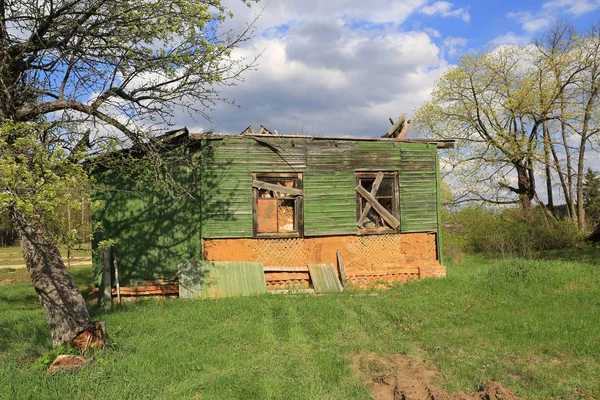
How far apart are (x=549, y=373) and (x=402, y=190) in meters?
8.44

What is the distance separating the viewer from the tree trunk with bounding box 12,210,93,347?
263 inches

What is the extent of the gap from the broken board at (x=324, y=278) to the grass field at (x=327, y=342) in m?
0.75

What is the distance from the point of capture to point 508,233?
72.7 ft

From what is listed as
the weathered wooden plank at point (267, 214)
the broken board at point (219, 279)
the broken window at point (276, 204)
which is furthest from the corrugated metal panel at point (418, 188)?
the broken board at point (219, 279)

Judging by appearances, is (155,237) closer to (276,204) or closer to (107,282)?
(107,282)

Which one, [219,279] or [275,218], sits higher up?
[275,218]

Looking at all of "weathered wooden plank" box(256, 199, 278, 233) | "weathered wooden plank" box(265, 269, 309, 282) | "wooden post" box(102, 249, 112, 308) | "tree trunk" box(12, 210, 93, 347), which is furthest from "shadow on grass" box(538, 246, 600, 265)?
"tree trunk" box(12, 210, 93, 347)

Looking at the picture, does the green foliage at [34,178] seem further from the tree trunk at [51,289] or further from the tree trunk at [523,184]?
the tree trunk at [523,184]

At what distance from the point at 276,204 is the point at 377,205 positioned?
334 cm

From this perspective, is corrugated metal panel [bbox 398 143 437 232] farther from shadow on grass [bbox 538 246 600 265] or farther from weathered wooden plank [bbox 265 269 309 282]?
shadow on grass [bbox 538 246 600 265]

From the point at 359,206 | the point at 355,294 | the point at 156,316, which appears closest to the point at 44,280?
the point at 156,316

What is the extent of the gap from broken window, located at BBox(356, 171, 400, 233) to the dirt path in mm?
7117

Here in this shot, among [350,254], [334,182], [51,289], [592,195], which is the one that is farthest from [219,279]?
[592,195]

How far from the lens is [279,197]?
13.2 m
